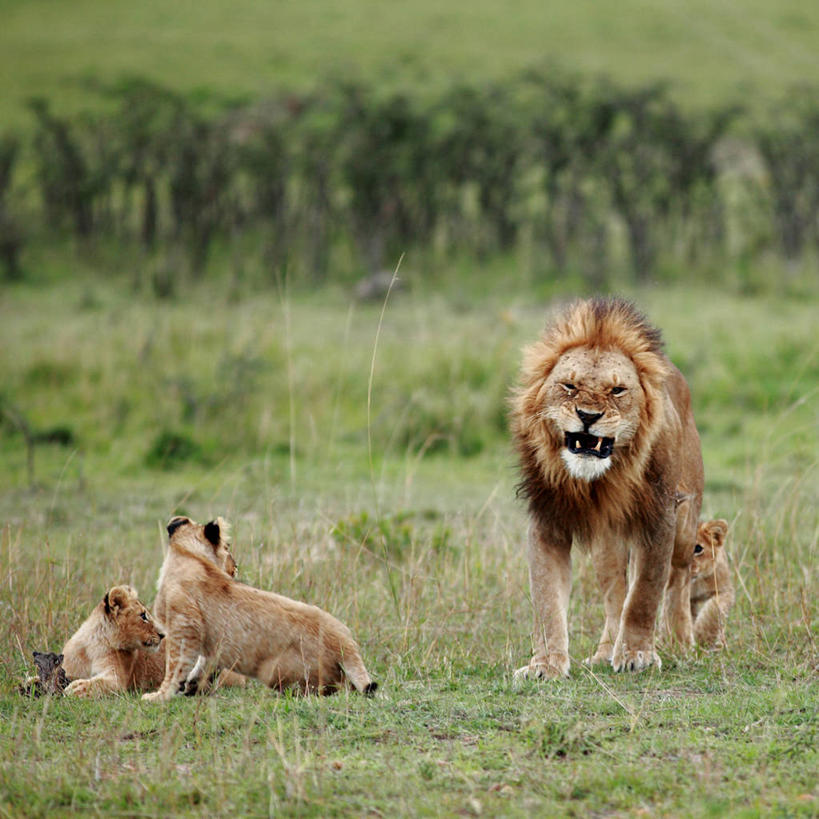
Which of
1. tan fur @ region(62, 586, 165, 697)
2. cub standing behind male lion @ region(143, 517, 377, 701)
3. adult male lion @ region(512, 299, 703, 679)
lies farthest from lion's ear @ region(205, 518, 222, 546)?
adult male lion @ region(512, 299, 703, 679)

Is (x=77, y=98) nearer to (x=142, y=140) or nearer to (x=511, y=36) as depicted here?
(x=142, y=140)

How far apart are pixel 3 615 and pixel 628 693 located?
106 inches

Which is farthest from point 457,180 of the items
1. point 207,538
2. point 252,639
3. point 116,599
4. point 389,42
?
point 389,42

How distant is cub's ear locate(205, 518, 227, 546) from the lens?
5.02 m

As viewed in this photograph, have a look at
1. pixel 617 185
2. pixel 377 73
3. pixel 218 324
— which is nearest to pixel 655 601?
pixel 218 324

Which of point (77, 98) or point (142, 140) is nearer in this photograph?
point (142, 140)

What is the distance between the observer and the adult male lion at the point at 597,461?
4.84 meters

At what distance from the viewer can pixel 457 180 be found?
18109 mm

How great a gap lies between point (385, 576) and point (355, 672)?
6.44 ft

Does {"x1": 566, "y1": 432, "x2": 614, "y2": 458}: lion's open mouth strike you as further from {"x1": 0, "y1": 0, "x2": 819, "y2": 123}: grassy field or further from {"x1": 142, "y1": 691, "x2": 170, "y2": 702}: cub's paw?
{"x1": 0, "y1": 0, "x2": 819, "y2": 123}: grassy field

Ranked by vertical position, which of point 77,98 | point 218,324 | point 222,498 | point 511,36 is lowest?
point 222,498

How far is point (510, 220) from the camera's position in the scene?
18359 mm

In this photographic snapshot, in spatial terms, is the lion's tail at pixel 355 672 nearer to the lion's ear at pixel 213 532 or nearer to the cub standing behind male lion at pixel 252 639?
the cub standing behind male lion at pixel 252 639

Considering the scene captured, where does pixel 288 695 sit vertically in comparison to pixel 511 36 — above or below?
below
